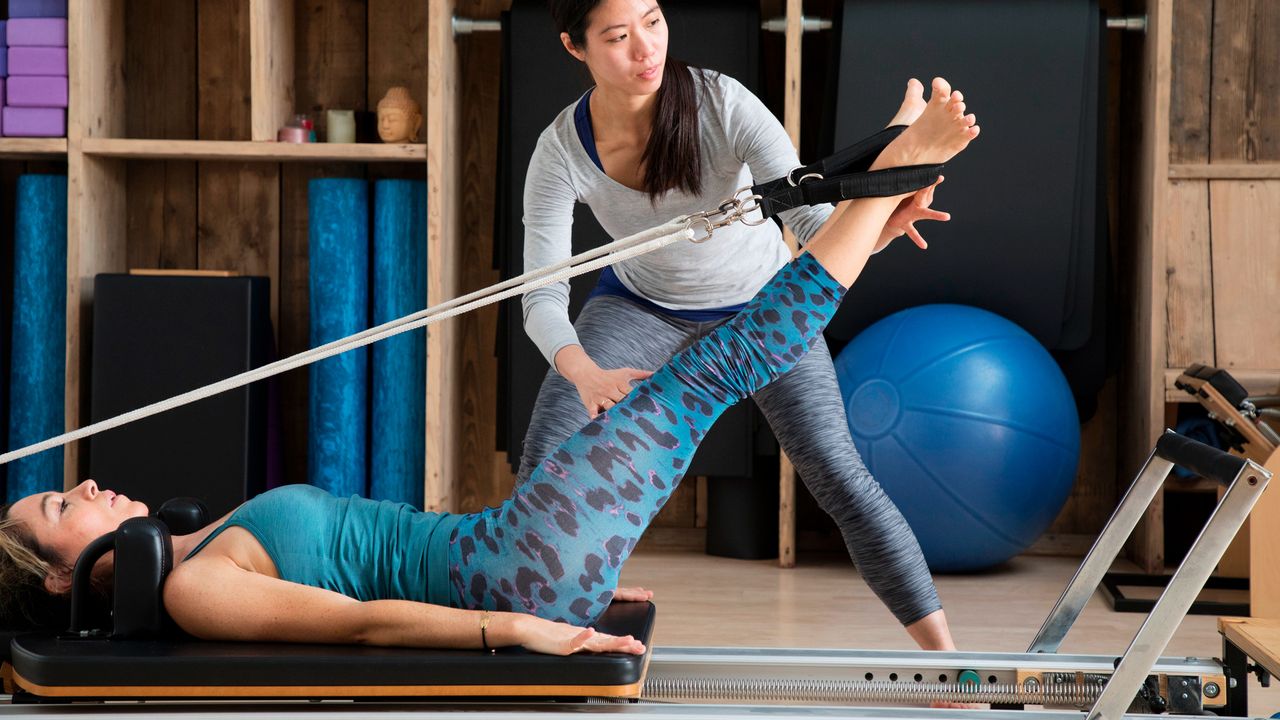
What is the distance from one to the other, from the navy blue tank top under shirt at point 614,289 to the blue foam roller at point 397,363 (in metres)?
1.39

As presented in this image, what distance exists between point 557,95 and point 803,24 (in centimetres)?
70

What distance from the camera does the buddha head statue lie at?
3.39m

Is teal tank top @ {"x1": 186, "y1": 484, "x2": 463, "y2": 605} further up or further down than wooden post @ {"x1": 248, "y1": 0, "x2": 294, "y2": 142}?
further down

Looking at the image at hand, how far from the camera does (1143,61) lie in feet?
10.9

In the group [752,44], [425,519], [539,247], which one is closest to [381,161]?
[752,44]

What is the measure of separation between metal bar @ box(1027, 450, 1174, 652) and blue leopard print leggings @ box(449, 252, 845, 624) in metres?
0.55

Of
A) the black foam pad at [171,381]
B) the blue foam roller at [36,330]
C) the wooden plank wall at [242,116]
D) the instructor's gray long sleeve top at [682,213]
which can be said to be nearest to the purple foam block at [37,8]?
the wooden plank wall at [242,116]

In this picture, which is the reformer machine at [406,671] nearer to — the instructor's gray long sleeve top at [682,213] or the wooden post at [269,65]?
the instructor's gray long sleeve top at [682,213]

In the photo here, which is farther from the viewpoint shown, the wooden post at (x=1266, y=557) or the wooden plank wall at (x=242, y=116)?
the wooden plank wall at (x=242, y=116)

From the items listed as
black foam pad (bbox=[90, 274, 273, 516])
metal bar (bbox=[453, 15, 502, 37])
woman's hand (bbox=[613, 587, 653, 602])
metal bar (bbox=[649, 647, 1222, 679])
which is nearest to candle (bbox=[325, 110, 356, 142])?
metal bar (bbox=[453, 15, 502, 37])

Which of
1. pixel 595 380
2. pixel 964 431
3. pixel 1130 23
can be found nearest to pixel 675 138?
pixel 595 380

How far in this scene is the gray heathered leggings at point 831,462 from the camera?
1.87 m

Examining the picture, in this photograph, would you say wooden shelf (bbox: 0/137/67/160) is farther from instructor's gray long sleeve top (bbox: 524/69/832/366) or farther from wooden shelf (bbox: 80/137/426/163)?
instructor's gray long sleeve top (bbox: 524/69/832/366)

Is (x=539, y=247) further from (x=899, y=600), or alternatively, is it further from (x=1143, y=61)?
(x=1143, y=61)
